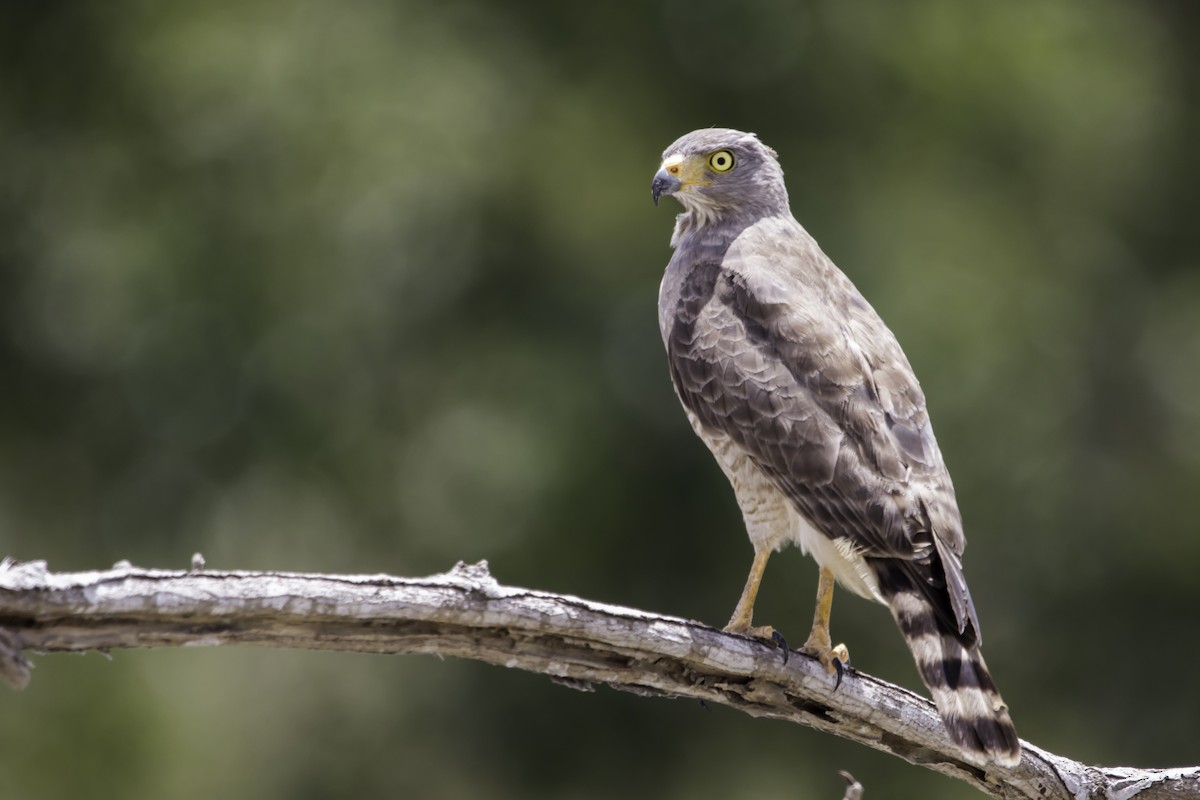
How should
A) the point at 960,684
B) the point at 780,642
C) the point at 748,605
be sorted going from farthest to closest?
the point at 748,605 → the point at 780,642 → the point at 960,684

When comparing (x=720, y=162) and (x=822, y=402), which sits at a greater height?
(x=720, y=162)

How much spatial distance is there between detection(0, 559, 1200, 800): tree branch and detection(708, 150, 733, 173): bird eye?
87.6 inches

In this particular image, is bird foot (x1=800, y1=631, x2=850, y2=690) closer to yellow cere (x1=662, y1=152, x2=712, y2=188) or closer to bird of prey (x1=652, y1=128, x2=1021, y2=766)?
bird of prey (x1=652, y1=128, x2=1021, y2=766)

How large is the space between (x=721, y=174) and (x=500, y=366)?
5387 mm

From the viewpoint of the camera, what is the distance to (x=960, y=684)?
4711mm

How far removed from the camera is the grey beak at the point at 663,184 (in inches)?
243

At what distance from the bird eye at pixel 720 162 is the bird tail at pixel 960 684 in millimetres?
2065

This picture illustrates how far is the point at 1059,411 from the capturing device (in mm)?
12812

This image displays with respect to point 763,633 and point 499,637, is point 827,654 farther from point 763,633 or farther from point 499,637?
point 499,637

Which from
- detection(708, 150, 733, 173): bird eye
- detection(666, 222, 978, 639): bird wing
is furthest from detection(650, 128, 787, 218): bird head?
detection(666, 222, 978, 639): bird wing

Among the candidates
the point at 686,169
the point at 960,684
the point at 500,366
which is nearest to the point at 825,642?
the point at 960,684

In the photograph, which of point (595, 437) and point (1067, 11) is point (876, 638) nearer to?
point (595, 437)

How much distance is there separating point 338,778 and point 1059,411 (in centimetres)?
611

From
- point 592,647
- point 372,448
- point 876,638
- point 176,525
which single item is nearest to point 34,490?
point 176,525
